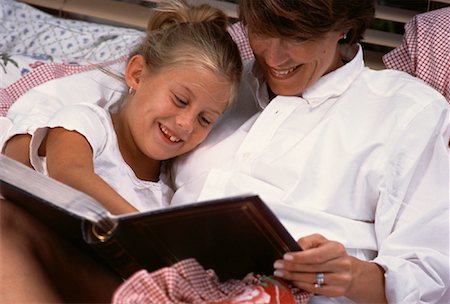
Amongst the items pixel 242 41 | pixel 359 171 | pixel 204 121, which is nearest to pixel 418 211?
pixel 359 171

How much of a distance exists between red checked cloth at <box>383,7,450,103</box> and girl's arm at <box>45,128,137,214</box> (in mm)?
819

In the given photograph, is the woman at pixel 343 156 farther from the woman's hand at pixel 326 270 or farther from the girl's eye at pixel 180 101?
the girl's eye at pixel 180 101

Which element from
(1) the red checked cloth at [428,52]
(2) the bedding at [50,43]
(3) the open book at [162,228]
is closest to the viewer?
(3) the open book at [162,228]

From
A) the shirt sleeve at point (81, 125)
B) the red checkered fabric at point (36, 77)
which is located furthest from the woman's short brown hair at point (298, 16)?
the red checkered fabric at point (36, 77)

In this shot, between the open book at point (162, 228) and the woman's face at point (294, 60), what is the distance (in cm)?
47

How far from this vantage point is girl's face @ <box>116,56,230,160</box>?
1.68m

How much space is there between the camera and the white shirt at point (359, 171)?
61.2 inches

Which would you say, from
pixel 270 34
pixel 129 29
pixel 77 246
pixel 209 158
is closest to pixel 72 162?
pixel 77 246

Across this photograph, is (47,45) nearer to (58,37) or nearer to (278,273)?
(58,37)

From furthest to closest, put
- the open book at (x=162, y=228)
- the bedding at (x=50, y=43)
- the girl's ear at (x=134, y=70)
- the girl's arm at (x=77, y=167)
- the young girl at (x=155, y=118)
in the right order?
the bedding at (x=50, y=43)
the girl's ear at (x=134, y=70)
the young girl at (x=155, y=118)
the girl's arm at (x=77, y=167)
the open book at (x=162, y=228)

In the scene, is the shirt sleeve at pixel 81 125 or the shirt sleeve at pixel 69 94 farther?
the shirt sleeve at pixel 69 94

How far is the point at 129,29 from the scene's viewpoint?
2541 millimetres

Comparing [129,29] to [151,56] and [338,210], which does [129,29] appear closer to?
[151,56]

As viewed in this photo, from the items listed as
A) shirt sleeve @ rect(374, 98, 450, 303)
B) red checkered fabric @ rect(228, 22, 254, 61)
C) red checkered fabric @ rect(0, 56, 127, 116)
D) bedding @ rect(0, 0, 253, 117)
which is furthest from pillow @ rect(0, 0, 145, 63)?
shirt sleeve @ rect(374, 98, 450, 303)
